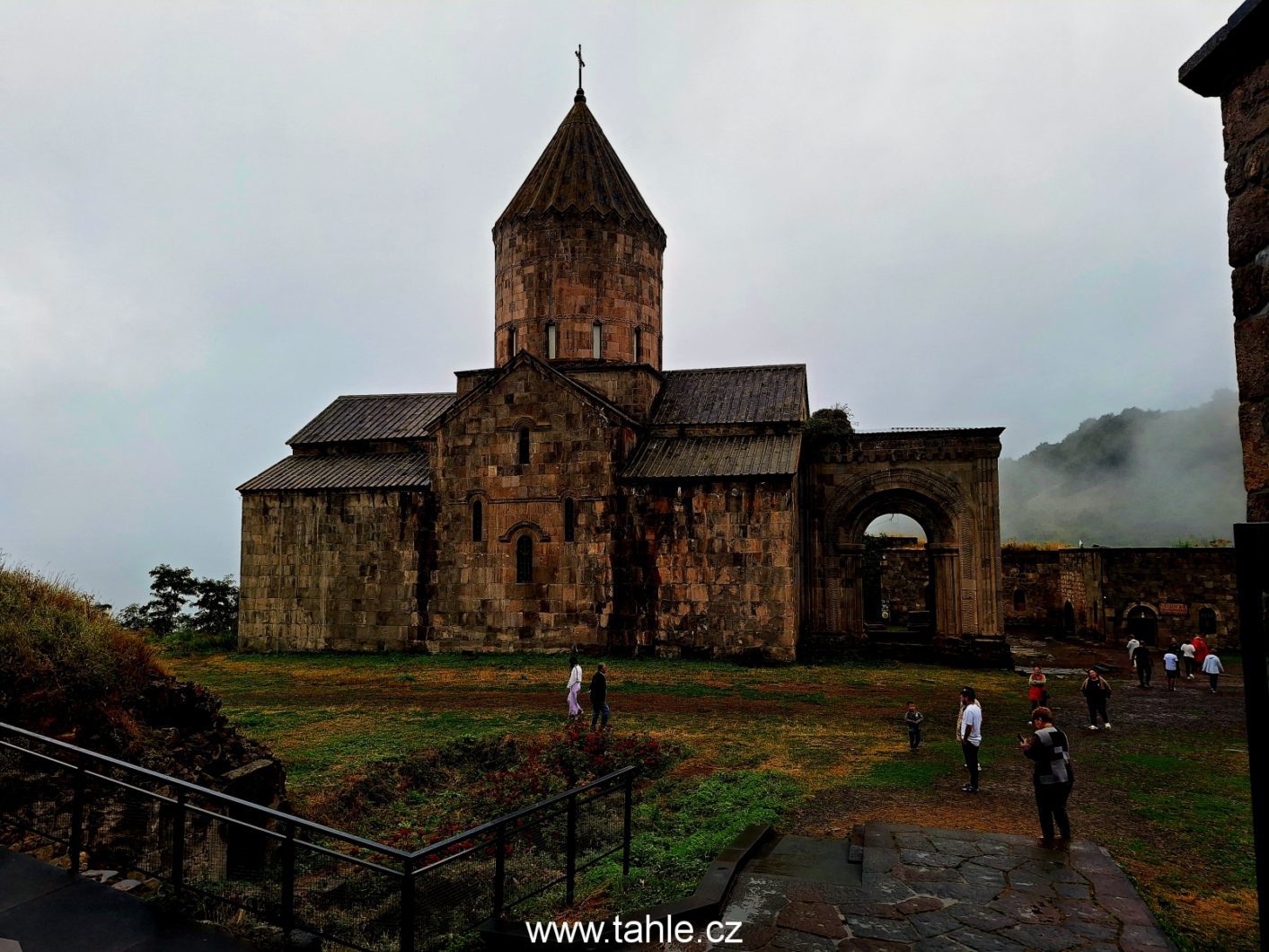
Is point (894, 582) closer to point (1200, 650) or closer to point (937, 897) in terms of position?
point (1200, 650)

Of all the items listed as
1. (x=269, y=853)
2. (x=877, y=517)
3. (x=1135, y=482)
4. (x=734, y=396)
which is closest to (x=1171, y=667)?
(x=877, y=517)

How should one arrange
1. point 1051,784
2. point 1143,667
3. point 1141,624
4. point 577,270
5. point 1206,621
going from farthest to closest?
point 1141,624 < point 1206,621 < point 577,270 < point 1143,667 < point 1051,784

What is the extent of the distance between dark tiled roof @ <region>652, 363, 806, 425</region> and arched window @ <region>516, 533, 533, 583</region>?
15.4 ft

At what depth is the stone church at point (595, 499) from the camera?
60.1 ft

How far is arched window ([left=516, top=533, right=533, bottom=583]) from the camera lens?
19094mm

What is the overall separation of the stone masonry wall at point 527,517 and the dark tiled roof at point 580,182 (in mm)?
5210

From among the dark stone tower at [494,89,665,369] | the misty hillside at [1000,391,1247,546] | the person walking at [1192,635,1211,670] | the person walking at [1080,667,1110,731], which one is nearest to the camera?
the person walking at [1080,667,1110,731]

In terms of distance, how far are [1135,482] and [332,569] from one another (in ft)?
352

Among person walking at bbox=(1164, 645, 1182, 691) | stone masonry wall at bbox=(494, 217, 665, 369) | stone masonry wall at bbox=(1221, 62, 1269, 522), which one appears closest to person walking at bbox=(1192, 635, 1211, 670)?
person walking at bbox=(1164, 645, 1182, 691)

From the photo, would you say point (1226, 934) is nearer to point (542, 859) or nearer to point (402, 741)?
point (542, 859)

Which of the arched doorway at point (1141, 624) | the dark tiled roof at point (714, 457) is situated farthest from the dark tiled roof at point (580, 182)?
the arched doorway at point (1141, 624)

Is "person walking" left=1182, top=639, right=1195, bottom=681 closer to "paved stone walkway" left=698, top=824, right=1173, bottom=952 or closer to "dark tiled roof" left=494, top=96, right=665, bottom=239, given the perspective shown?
"paved stone walkway" left=698, top=824, right=1173, bottom=952

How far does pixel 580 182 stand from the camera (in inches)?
858

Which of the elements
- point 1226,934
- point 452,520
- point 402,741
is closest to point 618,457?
point 452,520
